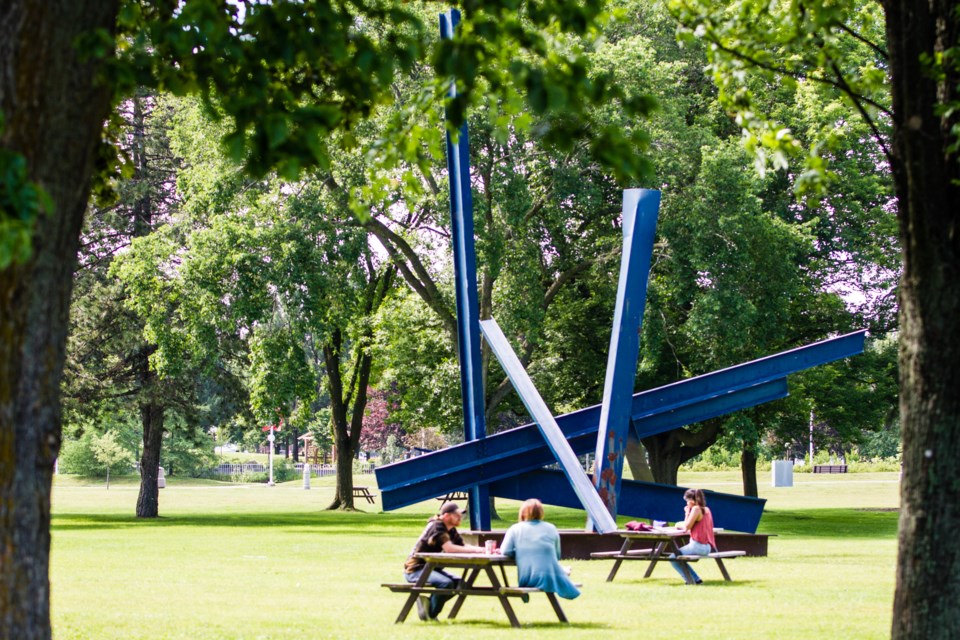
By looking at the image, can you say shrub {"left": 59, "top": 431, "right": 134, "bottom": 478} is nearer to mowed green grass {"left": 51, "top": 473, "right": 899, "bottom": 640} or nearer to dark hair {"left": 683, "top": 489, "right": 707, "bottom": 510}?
mowed green grass {"left": 51, "top": 473, "right": 899, "bottom": 640}

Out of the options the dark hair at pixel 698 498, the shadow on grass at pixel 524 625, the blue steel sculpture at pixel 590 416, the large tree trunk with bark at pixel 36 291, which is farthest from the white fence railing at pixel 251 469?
the large tree trunk with bark at pixel 36 291

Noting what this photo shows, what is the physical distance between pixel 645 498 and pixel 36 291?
1729 centimetres

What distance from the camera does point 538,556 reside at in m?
12.6

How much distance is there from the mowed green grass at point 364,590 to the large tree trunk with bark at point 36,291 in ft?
19.7

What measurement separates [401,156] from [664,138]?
25.7 metres

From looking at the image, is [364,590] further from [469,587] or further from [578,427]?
[578,427]

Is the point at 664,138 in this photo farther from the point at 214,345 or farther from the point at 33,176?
the point at 33,176

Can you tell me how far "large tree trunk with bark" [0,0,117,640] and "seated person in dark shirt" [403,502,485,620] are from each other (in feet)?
24.6

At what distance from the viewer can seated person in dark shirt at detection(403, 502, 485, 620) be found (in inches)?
510

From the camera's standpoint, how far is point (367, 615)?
13234 millimetres

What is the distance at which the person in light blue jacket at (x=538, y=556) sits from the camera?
1255cm

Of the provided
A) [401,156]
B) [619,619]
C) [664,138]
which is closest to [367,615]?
[619,619]

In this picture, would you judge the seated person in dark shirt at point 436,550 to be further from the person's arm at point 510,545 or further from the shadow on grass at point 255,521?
the shadow on grass at point 255,521

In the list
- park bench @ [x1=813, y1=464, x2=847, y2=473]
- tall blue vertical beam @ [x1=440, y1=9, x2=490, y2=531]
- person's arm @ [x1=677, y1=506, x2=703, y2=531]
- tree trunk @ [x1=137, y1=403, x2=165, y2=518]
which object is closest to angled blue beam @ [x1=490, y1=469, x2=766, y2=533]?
tall blue vertical beam @ [x1=440, y1=9, x2=490, y2=531]
